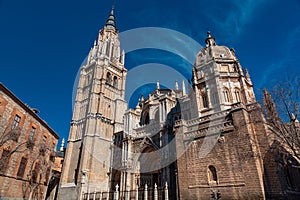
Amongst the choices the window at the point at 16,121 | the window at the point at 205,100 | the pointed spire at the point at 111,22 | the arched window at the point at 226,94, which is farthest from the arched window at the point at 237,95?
the pointed spire at the point at 111,22

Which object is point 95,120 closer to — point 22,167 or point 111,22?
point 22,167

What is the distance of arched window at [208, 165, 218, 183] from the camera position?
46.1ft

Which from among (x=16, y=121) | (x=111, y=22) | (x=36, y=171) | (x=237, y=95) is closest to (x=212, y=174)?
(x=237, y=95)

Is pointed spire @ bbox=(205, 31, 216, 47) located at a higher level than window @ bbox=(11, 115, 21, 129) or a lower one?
higher

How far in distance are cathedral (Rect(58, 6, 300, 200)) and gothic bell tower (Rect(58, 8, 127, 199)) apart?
134 millimetres

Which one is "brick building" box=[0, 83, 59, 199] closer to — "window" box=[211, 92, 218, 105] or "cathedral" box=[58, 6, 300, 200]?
"cathedral" box=[58, 6, 300, 200]

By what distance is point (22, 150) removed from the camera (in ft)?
66.6

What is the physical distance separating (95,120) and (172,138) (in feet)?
45.5

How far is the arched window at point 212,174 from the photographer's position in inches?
553

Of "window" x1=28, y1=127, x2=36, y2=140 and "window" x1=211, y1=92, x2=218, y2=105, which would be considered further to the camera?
"window" x1=28, y1=127, x2=36, y2=140

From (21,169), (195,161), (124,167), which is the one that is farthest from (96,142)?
(195,161)

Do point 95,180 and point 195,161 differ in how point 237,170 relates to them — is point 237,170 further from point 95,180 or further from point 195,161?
→ point 95,180

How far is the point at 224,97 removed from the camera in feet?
64.1

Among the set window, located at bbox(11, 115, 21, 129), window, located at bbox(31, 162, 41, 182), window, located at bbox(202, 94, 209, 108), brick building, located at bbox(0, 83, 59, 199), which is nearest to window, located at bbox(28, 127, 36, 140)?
brick building, located at bbox(0, 83, 59, 199)
